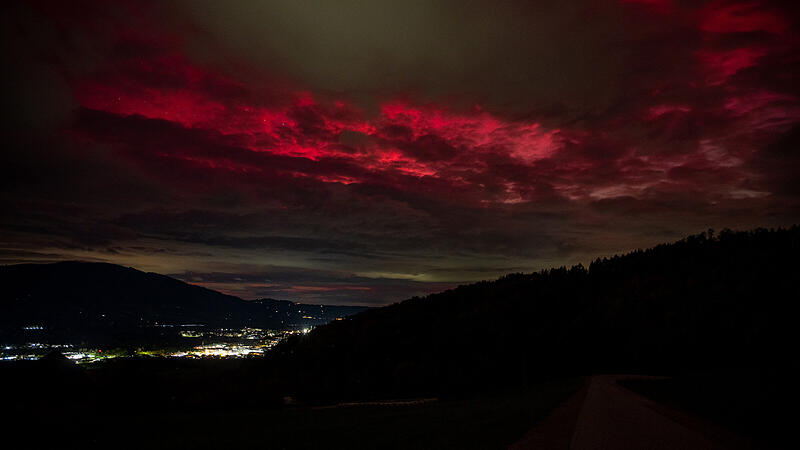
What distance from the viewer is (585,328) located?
77.4 m

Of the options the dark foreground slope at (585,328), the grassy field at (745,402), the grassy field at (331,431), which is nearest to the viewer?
the grassy field at (745,402)

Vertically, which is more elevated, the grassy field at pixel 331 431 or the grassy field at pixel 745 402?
the grassy field at pixel 745 402

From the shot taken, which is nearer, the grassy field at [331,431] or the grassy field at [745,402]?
the grassy field at [745,402]

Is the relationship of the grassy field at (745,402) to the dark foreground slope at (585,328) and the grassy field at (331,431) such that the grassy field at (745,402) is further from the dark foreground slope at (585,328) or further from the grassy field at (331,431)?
the dark foreground slope at (585,328)

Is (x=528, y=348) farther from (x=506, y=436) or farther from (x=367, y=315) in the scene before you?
(x=367, y=315)

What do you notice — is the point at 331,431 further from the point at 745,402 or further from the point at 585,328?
the point at 585,328

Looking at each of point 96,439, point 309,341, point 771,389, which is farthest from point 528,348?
point 309,341

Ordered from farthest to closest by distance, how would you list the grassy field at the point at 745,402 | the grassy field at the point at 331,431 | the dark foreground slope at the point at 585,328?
the dark foreground slope at the point at 585,328 → the grassy field at the point at 331,431 → the grassy field at the point at 745,402

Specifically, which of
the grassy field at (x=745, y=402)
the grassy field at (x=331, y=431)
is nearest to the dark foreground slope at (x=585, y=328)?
the grassy field at (x=745, y=402)

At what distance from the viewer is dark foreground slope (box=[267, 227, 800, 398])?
205ft

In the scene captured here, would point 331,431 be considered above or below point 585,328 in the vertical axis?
below

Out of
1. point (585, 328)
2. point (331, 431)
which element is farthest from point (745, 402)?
point (585, 328)

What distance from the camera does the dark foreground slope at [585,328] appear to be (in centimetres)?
6238

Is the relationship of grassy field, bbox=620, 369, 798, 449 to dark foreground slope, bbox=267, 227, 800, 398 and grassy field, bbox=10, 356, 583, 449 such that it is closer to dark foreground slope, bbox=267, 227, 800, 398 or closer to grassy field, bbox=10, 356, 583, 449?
grassy field, bbox=10, 356, 583, 449
